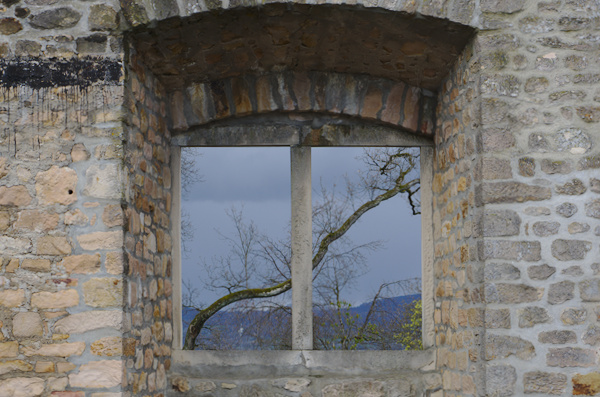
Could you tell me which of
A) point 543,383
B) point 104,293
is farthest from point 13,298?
point 543,383

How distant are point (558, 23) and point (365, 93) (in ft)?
4.40

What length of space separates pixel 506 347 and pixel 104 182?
2383 mm

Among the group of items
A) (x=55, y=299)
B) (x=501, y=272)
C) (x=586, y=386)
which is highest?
(x=501, y=272)

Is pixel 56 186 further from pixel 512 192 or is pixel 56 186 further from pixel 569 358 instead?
pixel 569 358

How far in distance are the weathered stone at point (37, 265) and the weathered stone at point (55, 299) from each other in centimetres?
13

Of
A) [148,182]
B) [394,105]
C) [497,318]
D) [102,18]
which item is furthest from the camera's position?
[394,105]

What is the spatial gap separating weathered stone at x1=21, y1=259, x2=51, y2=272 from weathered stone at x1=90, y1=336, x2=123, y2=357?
0.50 m

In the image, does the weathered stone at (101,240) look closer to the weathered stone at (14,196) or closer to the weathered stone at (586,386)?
the weathered stone at (14,196)

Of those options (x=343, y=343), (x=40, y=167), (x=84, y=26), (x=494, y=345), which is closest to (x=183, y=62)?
(x=84, y=26)

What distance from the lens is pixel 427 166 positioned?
5.16m

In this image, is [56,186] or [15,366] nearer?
[15,366]

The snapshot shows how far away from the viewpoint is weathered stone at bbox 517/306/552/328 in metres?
3.97

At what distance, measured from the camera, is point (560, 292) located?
399 centimetres

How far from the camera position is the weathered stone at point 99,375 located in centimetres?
386
